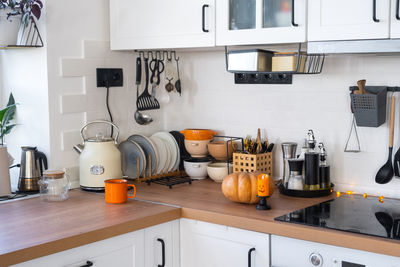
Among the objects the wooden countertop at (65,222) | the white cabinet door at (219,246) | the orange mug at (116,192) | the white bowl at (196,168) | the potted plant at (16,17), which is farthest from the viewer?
the white bowl at (196,168)

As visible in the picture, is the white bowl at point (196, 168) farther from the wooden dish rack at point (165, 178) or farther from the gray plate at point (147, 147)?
the gray plate at point (147, 147)

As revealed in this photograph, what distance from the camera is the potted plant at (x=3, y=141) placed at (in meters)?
2.52

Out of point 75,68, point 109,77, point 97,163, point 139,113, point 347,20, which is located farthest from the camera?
point 139,113

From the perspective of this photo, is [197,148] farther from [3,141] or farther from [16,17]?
[16,17]

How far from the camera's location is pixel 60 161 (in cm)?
272

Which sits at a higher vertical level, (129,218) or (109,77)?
(109,77)

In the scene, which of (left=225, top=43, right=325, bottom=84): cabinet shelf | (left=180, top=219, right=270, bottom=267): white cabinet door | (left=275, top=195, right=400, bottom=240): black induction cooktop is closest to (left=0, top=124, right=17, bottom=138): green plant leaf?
(left=180, top=219, right=270, bottom=267): white cabinet door

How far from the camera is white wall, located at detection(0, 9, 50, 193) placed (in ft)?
8.77

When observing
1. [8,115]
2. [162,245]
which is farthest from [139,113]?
[162,245]

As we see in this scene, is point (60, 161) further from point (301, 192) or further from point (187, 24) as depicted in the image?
point (301, 192)

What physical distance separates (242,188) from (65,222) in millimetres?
724

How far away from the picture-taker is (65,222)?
7.06 feet

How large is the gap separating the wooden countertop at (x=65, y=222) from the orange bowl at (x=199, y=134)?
24.4 inches

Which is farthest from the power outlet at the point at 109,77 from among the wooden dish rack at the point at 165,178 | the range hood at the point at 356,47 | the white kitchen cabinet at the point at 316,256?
the white kitchen cabinet at the point at 316,256
